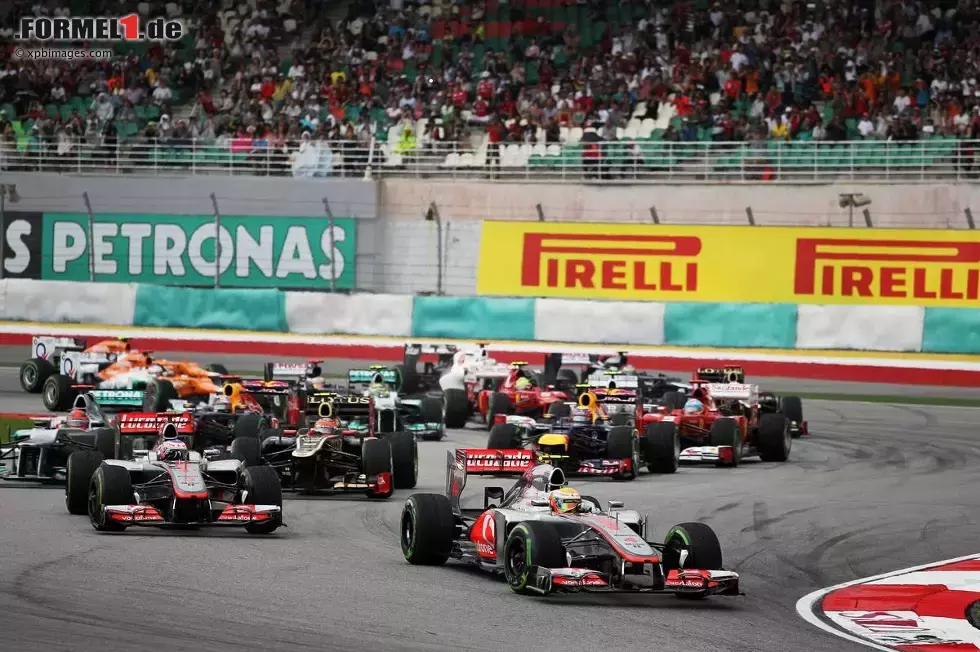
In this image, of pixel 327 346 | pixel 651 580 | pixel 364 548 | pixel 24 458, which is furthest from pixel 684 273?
pixel 651 580

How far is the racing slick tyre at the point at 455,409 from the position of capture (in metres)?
25.5

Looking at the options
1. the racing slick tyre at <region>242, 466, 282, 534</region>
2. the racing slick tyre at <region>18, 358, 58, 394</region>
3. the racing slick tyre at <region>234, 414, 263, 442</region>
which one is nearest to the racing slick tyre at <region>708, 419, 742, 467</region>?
the racing slick tyre at <region>234, 414, 263, 442</region>

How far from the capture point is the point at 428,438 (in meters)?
23.9

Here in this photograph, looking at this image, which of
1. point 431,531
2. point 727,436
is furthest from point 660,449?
point 431,531

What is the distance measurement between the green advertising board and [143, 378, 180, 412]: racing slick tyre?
500 inches

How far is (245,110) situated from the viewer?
4122 cm

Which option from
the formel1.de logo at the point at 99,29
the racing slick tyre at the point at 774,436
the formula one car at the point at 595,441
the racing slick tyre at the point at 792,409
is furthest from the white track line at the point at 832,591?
the formel1.de logo at the point at 99,29

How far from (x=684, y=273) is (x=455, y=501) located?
2050cm

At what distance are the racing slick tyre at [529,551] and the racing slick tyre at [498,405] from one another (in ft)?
38.8

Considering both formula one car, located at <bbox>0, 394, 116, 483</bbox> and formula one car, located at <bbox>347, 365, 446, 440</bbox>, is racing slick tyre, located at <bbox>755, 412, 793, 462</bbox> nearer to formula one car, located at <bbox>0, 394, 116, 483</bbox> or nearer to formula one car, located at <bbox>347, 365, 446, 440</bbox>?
formula one car, located at <bbox>347, 365, 446, 440</bbox>

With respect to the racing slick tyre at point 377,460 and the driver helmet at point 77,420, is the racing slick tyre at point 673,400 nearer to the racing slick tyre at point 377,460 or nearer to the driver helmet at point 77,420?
the racing slick tyre at point 377,460

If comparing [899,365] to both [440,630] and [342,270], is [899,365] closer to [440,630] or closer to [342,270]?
[342,270]

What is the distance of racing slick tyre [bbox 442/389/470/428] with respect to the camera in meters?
25.5

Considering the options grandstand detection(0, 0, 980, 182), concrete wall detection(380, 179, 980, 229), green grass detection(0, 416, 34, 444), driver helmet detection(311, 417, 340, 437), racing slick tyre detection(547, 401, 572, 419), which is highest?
grandstand detection(0, 0, 980, 182)
